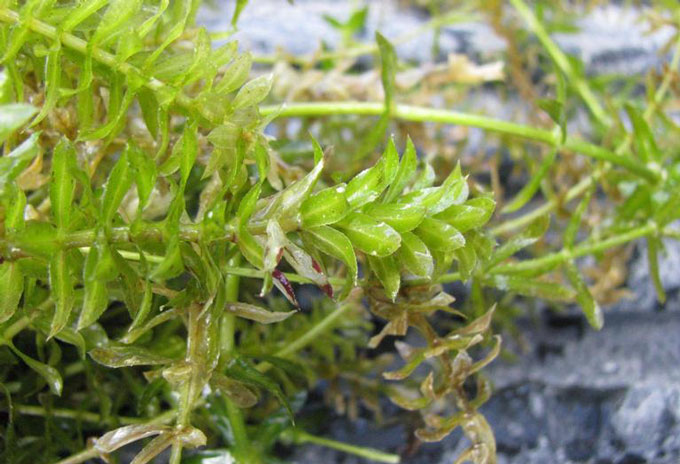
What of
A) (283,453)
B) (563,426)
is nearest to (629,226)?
(563,426)

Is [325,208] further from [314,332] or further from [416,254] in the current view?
[314,332]

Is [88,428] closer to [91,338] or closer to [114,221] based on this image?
[91,338]

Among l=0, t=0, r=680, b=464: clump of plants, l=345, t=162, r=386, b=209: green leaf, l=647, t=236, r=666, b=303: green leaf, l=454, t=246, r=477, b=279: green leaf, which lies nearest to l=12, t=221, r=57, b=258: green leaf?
l=0, t=0, r=680, b=464: clump of plants

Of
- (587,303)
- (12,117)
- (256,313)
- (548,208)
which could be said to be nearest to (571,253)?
(587,303)

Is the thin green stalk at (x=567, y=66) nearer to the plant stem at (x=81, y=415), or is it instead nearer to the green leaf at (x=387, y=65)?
the green leaf at (x=387, y=65)

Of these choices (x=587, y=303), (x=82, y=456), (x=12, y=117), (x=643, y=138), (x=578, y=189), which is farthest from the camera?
(x=578, y=189)

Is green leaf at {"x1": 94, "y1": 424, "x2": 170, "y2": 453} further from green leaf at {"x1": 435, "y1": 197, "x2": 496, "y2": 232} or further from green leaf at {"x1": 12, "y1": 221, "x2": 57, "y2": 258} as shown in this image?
green leaf at {"x1": 435, "y1": 197, "x2": 496, "y2": 232}
